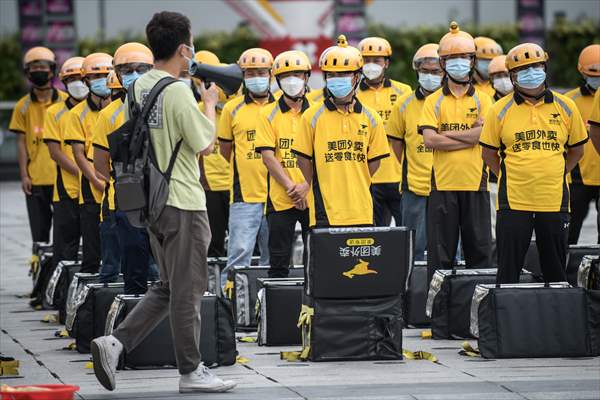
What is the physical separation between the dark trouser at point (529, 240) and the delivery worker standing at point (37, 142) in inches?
216

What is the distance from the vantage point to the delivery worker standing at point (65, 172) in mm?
13977

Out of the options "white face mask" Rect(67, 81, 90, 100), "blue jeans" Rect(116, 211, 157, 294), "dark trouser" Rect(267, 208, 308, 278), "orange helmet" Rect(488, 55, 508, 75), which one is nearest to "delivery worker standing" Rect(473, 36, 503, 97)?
"orange helmet" Rect(488, 55, 508, 75)

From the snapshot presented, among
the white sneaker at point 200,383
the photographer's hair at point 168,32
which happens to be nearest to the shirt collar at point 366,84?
the photographer's hair at point 168,32

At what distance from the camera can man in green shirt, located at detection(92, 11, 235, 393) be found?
9.07 metres

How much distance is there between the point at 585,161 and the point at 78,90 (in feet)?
14.8

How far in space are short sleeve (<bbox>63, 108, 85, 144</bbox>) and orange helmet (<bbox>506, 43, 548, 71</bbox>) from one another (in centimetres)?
370

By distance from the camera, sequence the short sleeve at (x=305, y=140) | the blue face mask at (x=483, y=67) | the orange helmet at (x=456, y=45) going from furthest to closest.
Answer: the blue face mask at (x=483, y=67) < the orange helmet at (x=456, y=45) < the short sleeve at (x=305, y=140)

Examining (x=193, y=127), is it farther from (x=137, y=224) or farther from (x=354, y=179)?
(x=354, y=179)

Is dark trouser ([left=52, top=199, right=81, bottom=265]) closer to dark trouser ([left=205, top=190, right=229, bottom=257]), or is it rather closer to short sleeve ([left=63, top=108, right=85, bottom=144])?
short sleeve ([left=63, top=108, right=85, bottom=144])

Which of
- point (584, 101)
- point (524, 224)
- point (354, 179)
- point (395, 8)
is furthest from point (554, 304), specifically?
point (395, 8)

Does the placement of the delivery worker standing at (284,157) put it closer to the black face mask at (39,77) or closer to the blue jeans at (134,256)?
the blue jeans at (134,256)

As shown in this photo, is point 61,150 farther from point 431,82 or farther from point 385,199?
point 431,82

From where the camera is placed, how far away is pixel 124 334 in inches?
366

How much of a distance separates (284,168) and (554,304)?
9.17ft
